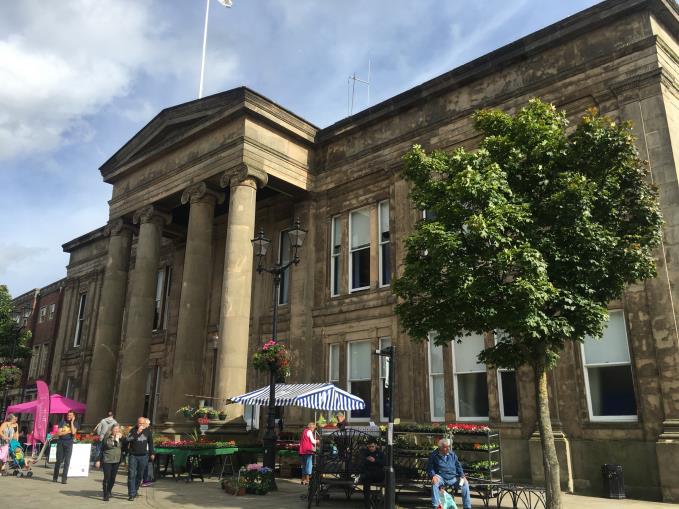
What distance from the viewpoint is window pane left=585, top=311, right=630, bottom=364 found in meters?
14.7

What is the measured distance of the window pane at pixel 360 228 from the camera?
73.3 ft

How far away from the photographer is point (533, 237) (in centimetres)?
1042

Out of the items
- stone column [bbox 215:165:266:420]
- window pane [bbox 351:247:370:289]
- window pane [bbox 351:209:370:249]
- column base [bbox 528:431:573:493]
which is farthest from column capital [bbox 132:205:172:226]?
column base [bbox 528:431:573:493]

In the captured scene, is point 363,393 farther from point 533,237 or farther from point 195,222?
point 533,237

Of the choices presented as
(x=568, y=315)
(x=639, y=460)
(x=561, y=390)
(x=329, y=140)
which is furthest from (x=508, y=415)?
(x=329, y=140)

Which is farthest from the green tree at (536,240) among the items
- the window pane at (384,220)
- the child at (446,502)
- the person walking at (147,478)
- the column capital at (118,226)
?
the column capital at (118,226)

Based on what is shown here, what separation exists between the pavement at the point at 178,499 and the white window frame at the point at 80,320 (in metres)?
22.6

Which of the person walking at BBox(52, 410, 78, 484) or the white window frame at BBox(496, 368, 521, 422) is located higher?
the white window frame at BBox(496, 368, 521, 422)

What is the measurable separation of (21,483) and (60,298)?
28.4 meters

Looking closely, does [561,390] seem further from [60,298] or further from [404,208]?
[60,298]

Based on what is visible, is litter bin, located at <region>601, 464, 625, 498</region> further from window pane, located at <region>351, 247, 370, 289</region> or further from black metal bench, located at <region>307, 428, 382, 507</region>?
window pane, located at <region>351, 247, 370, 289</region>

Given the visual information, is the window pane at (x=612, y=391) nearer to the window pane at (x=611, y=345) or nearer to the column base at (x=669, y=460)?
the window pane at (x=611, y=345)

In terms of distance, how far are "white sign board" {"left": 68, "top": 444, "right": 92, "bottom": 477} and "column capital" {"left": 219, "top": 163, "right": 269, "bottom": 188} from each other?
402 inches

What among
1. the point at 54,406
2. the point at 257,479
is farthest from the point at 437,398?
the point at 54,406
